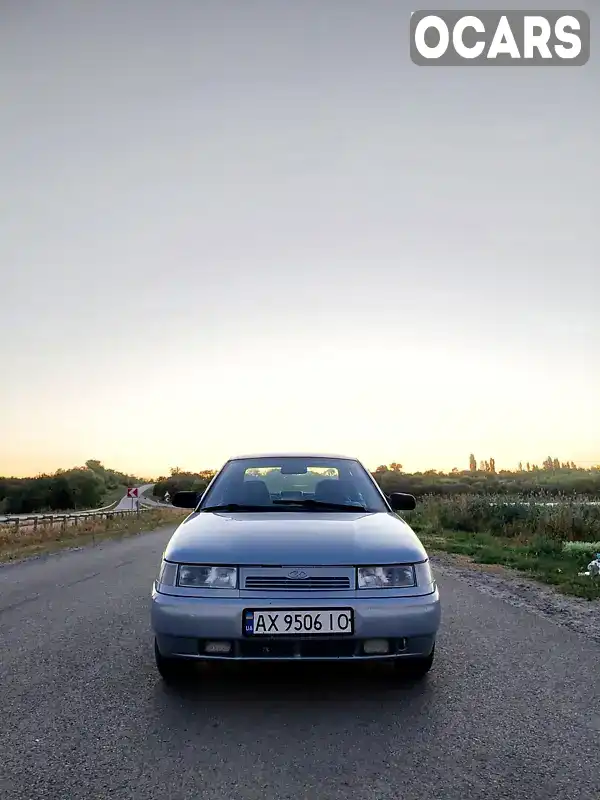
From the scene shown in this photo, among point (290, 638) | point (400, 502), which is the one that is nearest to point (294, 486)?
point (400, 502)

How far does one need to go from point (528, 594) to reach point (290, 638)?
16.5 ft

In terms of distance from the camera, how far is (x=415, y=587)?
3.95 m

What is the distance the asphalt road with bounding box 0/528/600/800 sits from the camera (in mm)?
2805

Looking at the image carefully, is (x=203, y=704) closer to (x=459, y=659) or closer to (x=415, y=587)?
(x=415, y=587)

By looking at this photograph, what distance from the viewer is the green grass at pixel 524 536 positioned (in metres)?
9.25

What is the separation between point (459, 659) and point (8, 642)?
12.2 feet

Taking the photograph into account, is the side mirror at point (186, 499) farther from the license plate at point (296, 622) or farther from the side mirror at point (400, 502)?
the license plate at point (296, 622)

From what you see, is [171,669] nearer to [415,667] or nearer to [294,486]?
[415,667]

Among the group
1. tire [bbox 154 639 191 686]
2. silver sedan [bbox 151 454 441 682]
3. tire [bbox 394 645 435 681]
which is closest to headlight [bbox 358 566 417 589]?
silver sedan [bbox 151 454 441 682]

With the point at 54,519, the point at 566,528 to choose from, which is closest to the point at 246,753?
the point at 566,528

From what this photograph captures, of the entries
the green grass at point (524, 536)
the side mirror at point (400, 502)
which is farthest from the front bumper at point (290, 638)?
the green grass at point (524, 536)

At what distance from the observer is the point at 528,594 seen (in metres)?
7.79

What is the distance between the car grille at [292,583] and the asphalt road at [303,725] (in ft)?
2.20

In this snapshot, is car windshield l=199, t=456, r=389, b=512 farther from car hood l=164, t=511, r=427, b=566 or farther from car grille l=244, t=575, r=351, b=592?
car grille l=244, t=575, r=351, b=592
